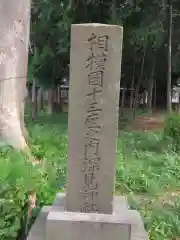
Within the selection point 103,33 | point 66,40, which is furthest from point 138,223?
point 66,40

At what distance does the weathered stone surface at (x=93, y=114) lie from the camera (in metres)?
4.14

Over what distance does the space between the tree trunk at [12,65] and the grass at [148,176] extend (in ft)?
3.33

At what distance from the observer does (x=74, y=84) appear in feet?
13.7

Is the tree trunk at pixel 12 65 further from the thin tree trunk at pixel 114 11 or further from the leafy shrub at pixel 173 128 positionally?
the thin tree trunk at pixel 114 11

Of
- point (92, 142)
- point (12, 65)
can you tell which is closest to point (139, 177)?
point (12, 65)

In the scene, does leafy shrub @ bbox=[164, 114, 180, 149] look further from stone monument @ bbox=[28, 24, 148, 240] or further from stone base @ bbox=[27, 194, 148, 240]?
stone base @ bbox=[27, 194, 148, 240]

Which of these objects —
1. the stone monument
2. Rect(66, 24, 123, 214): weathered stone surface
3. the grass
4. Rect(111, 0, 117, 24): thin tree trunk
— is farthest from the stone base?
Rect(111, 0, 117, 24): thin tree trunk

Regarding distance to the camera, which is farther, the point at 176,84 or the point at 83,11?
the point at 176,84

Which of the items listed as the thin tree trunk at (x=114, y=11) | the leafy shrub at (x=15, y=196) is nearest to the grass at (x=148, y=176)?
the leafy shrub at (x=15, y=196)

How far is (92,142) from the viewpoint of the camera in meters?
4.23

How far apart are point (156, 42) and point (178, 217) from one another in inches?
599

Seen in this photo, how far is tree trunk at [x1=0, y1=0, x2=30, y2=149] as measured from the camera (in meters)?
7.85

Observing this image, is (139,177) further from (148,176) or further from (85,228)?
(85,228)

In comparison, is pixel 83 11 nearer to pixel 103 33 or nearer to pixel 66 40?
pixel 66 40
